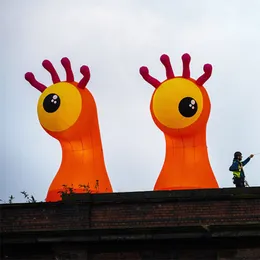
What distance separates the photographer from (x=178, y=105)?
26.2m

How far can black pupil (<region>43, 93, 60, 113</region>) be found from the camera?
27.0m

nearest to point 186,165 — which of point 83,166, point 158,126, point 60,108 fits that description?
point 158,126

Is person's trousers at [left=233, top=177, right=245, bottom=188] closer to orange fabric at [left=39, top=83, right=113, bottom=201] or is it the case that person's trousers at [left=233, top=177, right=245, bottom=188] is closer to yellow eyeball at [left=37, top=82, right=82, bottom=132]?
orange fabric at [left=39, top=83, right=113, bottom=201]

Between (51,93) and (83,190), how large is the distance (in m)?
3.26

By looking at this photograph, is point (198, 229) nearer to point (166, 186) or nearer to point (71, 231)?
point (71, 231)

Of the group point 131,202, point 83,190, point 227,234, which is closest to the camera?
point 227,234

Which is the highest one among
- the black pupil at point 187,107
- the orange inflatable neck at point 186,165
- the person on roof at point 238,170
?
the black pupil at point 187,107

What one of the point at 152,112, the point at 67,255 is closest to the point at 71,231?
the point at 67,255

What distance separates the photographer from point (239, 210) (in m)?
21.2

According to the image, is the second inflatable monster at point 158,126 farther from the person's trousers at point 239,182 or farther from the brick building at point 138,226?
the brick building at point 138,226

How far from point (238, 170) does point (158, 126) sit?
128 inches

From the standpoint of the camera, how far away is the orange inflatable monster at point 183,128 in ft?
85.7

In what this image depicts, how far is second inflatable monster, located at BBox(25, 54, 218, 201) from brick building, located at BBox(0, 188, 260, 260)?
4.29 metres

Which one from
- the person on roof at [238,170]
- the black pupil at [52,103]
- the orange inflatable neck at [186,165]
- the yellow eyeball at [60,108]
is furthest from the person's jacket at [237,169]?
the black pupil at [52,103]
